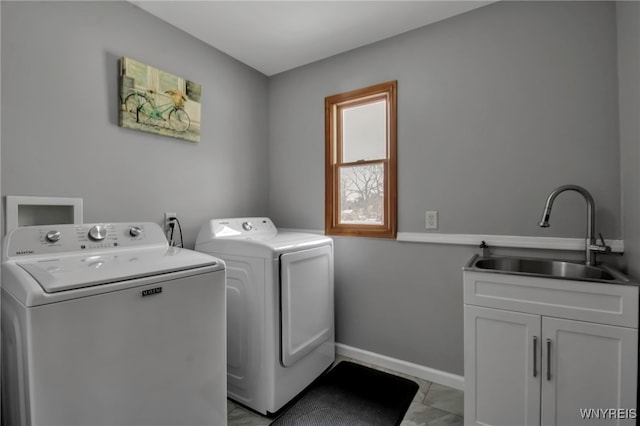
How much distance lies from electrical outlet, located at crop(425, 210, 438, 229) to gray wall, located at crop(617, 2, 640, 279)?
920 millimetres

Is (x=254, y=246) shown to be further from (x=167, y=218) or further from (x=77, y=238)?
(x=77, y=238)

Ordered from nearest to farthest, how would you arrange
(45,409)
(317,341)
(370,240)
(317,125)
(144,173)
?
1. (45,409)
2. (144,173)
3. (317,341)
4. (370,240)
5. (317,125)

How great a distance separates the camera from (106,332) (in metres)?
1.08

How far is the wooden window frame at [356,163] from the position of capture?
2.23 metres

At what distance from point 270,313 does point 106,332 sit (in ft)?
2.75

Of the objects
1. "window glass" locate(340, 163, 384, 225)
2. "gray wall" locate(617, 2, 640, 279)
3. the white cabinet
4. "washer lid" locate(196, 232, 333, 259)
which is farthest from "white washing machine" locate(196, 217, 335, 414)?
"gray wall" locate(617, 2, 640, 279)

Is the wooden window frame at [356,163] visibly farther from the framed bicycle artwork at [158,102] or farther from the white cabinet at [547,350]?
the framed bicycle artwork at [158,102]

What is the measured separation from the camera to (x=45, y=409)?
3.14 ft

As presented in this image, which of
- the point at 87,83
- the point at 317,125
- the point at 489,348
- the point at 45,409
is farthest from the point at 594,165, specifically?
the point at 87,83

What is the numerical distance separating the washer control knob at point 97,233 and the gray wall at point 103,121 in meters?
0.19

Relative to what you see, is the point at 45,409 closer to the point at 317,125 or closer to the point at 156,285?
the point at 156,285

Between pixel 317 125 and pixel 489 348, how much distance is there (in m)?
1.98

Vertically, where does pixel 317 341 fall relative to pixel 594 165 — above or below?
below

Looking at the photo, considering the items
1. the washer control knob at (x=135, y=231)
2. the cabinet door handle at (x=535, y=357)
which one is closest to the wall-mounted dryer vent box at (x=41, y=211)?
the washer control knob at (x=135, y=231)
